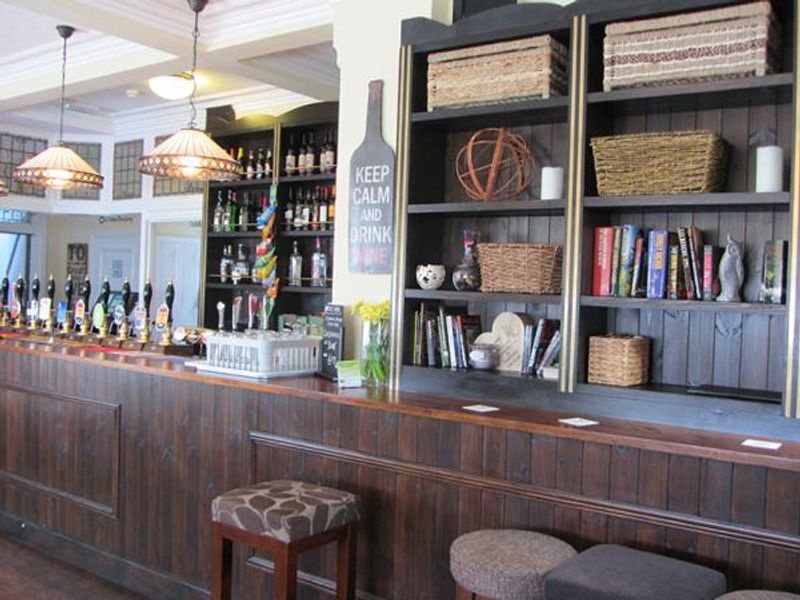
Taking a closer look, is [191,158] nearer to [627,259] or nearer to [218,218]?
[218,218]

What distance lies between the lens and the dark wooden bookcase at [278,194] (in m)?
5.87

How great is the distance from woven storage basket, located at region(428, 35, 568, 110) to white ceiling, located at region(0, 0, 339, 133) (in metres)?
0.96

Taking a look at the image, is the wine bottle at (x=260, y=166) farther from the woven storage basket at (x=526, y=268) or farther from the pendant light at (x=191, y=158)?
the woven storage basket at (x=526, y=268)

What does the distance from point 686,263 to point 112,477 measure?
2.71 metres

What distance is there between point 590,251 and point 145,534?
90.9 inches

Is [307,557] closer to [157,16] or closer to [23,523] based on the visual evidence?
[23,523]

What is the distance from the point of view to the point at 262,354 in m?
3.31

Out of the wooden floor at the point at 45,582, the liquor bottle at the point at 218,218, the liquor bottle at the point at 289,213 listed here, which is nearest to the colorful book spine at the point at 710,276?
the wooden floor at the point at 45,582

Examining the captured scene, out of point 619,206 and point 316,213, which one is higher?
point 316,213

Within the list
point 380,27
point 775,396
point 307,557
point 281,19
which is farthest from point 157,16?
point 775,396

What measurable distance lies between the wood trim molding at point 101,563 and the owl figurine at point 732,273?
7.71ft

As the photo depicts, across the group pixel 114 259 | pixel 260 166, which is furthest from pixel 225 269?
pixel 114 259

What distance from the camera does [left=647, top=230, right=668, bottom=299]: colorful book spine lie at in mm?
2748

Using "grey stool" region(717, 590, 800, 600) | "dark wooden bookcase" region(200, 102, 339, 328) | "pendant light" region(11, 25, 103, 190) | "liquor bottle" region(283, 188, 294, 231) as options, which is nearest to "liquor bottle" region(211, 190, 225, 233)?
"dark wooden bookcase" region(200, 102, 339, 328)
